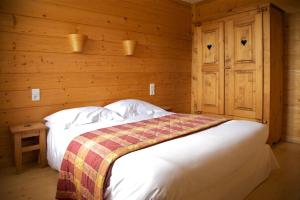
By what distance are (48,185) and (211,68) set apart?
9.16 feet

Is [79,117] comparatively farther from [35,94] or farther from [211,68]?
[211,68]

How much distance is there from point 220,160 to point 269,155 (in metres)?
1.06

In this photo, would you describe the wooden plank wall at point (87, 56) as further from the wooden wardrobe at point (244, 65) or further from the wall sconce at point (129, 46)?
the wooden wardrobe at point (244, 65)

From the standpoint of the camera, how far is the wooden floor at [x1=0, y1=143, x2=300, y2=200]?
2.02 metres

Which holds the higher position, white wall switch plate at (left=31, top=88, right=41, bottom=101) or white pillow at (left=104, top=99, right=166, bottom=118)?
white wall switch plate at (left=31, top=88, right=41, bottom=101)

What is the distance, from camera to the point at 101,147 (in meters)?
1.66

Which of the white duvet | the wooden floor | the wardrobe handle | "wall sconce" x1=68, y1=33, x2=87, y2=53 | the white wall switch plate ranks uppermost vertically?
"wall sconce" x1=68, y1=33, x2=87, y2=53

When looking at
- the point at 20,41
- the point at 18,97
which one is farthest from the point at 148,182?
the point at 20,41

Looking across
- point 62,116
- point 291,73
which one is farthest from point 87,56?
point 291,73

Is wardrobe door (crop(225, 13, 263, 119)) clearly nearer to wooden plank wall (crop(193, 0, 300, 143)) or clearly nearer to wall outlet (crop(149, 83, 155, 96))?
wooden plank wall (crop(193, 0, 300, 143))

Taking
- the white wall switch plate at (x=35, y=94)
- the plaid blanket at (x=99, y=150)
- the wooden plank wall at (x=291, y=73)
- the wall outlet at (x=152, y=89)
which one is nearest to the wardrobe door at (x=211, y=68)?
the wooden plank wall at (x=291, y=73)

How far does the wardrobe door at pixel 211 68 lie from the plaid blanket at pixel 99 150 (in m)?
1.61

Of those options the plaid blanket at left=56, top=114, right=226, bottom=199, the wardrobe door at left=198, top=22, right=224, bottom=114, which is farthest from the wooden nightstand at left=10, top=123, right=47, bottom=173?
the wardrobe door at left=198, top=22, right=224, bottom=114

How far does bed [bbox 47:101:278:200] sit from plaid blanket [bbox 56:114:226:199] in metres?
0.07
